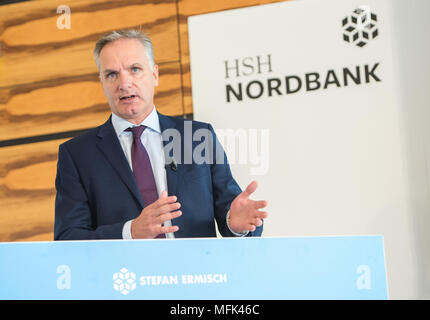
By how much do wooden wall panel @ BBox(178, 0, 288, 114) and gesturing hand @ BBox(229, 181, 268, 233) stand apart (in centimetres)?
110

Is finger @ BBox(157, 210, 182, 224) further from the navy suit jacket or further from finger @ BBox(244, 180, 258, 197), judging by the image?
the navy suit jacket

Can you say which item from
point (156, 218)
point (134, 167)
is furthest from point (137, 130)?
point (156, 218)

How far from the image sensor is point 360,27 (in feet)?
8.36

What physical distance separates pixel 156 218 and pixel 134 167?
482 millimetres

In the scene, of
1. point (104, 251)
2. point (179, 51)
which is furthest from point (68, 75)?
point (104, 251)

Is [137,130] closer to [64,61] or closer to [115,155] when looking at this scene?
[115,155]

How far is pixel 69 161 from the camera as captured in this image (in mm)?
2156

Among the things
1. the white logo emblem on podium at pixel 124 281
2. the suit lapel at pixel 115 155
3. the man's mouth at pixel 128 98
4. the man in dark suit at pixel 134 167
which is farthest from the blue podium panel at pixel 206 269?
the man's mouth at pixel 128 98

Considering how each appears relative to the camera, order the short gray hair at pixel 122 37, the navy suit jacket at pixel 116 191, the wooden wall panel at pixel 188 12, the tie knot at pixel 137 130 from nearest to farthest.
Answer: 1. the navy suit jacket at pixel 116 191
2. the tie knot at pixel 137 130
3. the short gray hair at pixel 122 37
4. the wooden wall panel at pixel 188 12

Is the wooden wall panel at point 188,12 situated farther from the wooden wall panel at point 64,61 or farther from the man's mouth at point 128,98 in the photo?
the man's mouth at point 128,98

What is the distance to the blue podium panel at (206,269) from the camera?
151 centimetres

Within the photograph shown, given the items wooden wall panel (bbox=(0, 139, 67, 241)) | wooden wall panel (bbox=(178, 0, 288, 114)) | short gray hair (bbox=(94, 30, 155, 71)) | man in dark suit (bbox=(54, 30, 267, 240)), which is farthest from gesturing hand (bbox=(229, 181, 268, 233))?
wooden wall panel (bbox=(0, 139, 67, 241))

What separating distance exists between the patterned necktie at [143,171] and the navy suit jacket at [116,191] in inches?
1.1

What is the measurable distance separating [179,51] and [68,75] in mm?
570
